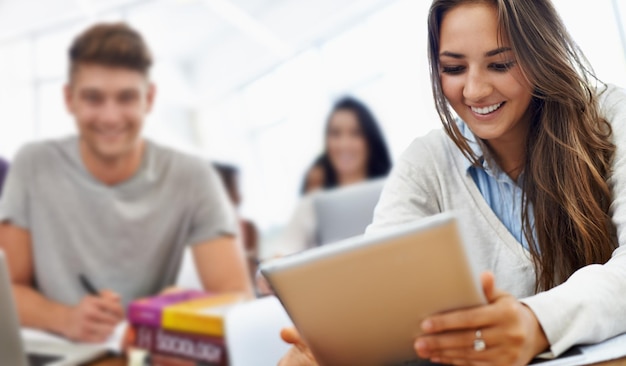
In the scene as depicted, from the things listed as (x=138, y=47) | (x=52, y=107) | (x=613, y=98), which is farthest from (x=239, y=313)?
(x=52, y=107)

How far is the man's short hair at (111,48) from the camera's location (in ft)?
3.59

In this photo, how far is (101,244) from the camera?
1111 mm

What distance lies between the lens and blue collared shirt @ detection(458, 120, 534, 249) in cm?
50

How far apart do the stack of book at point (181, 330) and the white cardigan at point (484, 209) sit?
242 millimetres

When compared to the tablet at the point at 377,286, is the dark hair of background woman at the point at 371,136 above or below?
above

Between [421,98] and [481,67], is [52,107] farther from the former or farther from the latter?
[481,67]

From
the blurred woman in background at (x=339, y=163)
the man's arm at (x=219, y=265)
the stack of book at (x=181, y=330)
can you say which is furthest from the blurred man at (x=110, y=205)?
the stack of book at (x=181, y=330)

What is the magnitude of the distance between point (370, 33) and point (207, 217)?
0.52 meters

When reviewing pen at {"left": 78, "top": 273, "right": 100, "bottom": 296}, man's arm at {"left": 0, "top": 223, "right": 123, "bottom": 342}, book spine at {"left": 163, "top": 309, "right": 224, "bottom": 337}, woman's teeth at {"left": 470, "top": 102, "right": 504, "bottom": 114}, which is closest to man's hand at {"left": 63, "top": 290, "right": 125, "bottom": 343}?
man's arm at {"left": 0, "top": 223, "right": 123, "bottom": 342}

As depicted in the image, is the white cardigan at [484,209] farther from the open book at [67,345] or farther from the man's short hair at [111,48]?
the man's short hair at [111,48]

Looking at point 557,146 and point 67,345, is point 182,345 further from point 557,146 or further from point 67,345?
point 557,146

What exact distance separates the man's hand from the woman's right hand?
522 mm

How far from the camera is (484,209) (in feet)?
1.64

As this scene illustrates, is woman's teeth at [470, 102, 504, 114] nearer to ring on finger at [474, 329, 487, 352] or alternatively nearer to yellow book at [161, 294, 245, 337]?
ring on finger at [474, 329, 487, 352]
